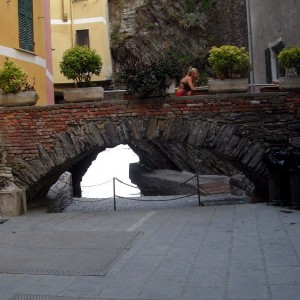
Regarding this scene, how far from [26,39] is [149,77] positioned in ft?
16.5

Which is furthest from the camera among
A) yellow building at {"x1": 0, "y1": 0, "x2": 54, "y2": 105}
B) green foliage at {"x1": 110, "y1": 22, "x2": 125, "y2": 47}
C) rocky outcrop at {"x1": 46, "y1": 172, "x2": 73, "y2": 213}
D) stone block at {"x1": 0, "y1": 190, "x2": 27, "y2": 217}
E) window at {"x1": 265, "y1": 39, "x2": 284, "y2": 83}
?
green foliage at {"x1": 110, "y1": 22, "x2": 125, "y2": 47}

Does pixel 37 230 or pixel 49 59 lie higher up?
pixel 49 59

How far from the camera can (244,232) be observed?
7.42 metres

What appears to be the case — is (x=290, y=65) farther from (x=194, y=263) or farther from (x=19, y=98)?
(x=194, y=263)

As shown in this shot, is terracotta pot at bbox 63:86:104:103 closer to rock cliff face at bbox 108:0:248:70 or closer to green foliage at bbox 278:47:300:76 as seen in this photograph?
green foliage at bbox 278:47:300:76

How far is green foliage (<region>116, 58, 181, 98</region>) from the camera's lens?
10.5 metres

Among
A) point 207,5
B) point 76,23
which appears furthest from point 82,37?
point 207,5

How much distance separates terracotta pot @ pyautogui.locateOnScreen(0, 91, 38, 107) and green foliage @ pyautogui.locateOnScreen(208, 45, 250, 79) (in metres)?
4.16

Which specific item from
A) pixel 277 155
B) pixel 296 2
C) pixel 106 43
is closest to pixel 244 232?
pixel 277 155

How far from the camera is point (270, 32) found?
16.0 meters

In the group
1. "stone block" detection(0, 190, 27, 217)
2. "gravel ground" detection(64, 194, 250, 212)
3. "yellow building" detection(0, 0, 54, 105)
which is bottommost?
"gravel ground" detection(64, 194, 250, 212)

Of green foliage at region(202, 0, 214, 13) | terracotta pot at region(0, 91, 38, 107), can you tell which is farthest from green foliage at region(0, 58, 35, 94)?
green foliage at region(202, 0, 214, 13)

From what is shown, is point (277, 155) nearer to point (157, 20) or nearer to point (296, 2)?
point (296, 2)

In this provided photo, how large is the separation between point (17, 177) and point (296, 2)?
8.96 m
